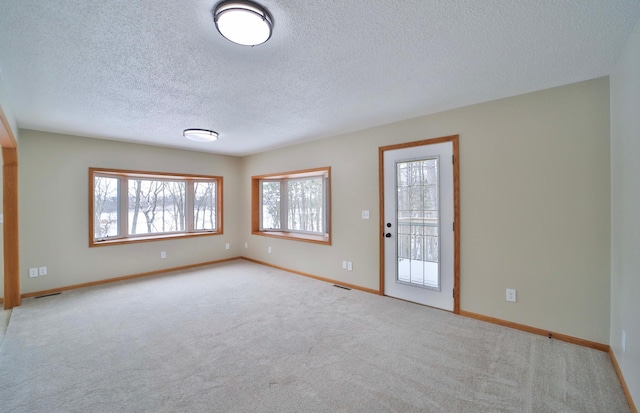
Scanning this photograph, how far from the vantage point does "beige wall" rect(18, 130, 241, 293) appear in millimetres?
3891

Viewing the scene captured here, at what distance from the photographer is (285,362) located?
227 centimetres

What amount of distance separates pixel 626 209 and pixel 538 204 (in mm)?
718

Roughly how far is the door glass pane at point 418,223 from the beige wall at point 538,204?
0.32 meters

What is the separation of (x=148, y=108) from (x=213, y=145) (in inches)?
77.8

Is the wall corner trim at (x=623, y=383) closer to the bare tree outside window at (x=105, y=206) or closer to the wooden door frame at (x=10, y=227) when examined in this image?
the wooden door frame at (x=10, y=227)

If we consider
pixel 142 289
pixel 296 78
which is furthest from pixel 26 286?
pixel 296 78

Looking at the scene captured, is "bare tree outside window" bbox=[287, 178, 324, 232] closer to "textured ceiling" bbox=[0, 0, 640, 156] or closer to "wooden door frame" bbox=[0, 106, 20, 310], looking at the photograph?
"textured ceiling" bbox=[0, 0, 640, 156]

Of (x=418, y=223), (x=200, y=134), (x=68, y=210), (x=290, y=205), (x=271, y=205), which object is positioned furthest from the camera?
(x=271, y=205)

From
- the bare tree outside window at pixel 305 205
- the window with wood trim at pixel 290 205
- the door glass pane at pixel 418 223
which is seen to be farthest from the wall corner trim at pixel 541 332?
the bare tree outside window at pixel 305 205

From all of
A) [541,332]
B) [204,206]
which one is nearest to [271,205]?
[204,206]

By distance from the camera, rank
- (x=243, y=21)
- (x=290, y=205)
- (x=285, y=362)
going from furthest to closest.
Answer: (x=290, y=205) → (x=285, y=362) → (x=243, y=21)

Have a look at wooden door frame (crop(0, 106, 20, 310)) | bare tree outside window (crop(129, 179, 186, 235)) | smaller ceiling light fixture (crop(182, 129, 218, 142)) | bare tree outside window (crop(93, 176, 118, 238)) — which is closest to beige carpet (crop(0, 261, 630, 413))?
wooden door frame (crop(0, 106, 20, 310))

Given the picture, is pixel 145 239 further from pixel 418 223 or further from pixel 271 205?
pixel 418 223

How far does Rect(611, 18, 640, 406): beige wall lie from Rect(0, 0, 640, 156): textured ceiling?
0.76 feet
